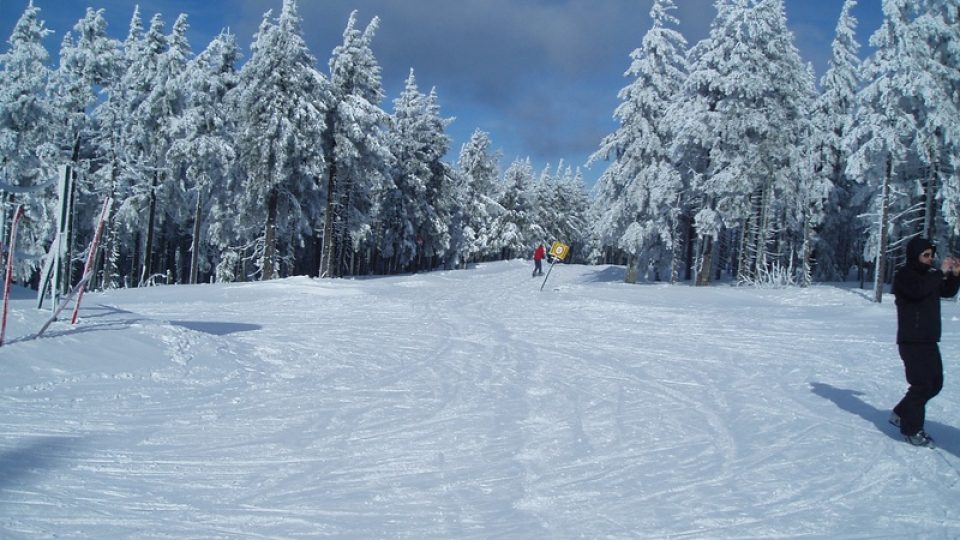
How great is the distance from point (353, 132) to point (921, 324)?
29244 millimetres

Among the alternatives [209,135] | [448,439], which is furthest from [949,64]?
[209,135]

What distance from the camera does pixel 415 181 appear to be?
4456cm

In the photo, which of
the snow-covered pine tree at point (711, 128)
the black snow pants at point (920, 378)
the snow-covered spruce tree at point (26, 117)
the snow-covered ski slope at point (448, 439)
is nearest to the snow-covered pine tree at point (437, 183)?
the snow-covered pine tree at point (711, 128)

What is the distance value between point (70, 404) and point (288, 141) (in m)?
25.3

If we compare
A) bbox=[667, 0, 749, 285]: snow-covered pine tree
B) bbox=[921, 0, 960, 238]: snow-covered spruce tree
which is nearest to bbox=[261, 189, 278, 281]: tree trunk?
bbox=[667, 0, 749, 285]: snow-covered pine tree

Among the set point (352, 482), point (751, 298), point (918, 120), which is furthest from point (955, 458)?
point (918, 120)

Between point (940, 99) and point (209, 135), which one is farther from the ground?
point (940, 99)

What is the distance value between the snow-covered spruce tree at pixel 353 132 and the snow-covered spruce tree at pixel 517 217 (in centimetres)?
3203

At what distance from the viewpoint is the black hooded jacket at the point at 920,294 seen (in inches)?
253

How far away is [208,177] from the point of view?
33125 mm

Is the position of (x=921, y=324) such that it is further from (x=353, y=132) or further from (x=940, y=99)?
(x=353, y=132)

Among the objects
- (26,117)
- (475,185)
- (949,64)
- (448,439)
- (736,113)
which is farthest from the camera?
(475,185)

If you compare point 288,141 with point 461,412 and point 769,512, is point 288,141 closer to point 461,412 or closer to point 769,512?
point 461,412

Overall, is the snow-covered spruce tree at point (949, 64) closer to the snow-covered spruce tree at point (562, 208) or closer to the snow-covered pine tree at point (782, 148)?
the snow-covered pine tree at point (782, 148)
